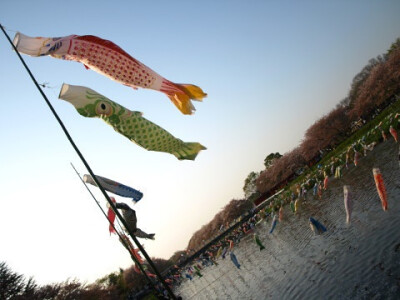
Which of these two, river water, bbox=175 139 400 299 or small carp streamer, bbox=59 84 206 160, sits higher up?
small carp streamer, bbox=59 84 206 160

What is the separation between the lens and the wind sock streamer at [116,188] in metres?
4.55

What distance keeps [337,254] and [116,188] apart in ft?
33.4

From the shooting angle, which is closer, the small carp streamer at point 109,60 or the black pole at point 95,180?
the black pole at point 95,180

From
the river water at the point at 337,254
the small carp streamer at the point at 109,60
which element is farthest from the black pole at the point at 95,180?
the river water at the point at 337,254

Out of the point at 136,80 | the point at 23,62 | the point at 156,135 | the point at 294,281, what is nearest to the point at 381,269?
the point at 294,281

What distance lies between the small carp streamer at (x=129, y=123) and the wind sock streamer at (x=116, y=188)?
0.92 metres

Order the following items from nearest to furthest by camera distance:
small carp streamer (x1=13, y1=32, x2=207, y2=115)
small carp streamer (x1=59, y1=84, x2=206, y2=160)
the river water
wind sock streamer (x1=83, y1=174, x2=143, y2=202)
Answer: small carp streamer (x1=59, y1=84, x2=206, y2=160) → small carp streamer (x1=13, y1=32, x2=207, y2=115) → wind sock streamer (x1=83, y1=174, x2=143, y2=202) → the river water

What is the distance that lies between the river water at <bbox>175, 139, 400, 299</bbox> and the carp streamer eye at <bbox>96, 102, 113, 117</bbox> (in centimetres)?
839

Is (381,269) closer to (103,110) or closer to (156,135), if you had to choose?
(156,135)

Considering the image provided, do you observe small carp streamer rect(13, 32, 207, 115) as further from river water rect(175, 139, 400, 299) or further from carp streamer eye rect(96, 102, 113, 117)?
river water rect(175, 139, 400, 299)

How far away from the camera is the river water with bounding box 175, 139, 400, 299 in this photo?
8555 mm

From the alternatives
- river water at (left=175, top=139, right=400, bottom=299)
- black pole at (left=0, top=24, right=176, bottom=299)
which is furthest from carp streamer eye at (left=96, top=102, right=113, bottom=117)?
river water at (left=175, top=139, right=400, bottom=299)

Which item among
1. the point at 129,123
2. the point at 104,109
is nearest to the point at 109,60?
the point at 104,109

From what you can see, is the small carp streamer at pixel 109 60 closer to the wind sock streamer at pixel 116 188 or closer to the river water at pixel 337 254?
the wind sock streamer at pixel 116 188
